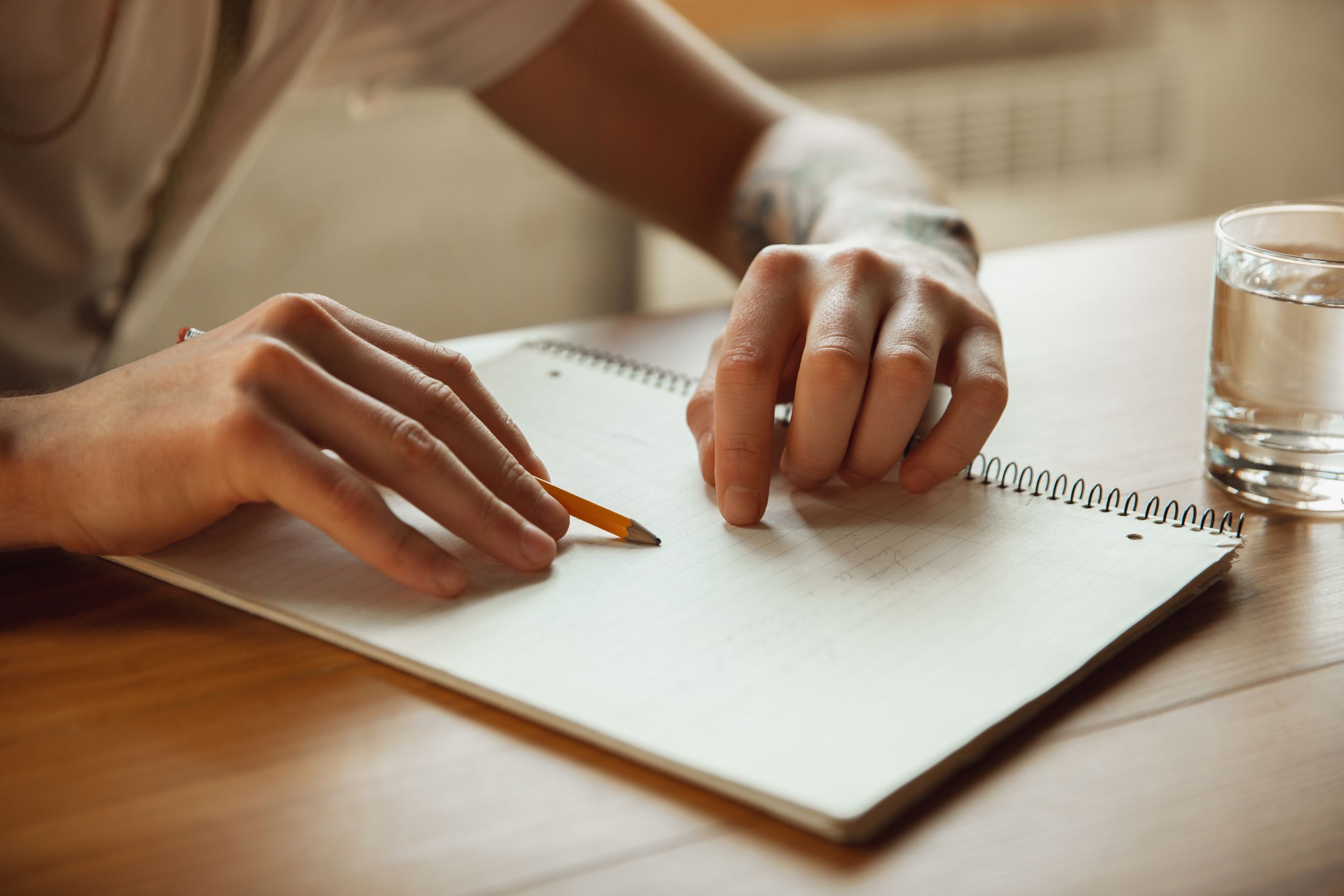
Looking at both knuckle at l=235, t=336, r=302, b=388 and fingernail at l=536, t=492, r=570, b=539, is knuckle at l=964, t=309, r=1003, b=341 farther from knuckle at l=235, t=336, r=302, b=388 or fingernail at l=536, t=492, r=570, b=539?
knuckle at l=235, t=336, r=302, b=388

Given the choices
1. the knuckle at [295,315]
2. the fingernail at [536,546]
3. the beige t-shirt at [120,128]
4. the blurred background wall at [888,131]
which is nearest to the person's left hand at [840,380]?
the fingernail at [536,546]

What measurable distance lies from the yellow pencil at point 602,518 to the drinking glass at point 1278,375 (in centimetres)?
Result: 36

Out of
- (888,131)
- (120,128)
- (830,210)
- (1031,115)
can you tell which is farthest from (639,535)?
(1031,115)

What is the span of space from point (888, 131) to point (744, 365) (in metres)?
2.31

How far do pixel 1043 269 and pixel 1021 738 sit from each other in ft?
2.46

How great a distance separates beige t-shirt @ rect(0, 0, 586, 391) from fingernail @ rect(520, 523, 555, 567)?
570 mm

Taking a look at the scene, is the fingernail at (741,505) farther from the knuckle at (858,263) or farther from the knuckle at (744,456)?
the knuckle at (858,263)

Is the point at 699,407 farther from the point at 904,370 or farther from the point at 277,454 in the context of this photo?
the point at 277,454

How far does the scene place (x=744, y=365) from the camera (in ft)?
2.19

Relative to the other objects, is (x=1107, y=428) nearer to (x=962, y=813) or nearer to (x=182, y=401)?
(x=962, y=813)

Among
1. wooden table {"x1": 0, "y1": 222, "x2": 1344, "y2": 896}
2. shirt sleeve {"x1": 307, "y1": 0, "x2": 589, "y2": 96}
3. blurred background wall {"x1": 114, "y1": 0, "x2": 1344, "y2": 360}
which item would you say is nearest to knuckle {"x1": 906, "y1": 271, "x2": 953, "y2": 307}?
wooden table {"x1": 0, "y1": 222, "x2": 1344, "y2": 896}

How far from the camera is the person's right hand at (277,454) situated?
0.57 m

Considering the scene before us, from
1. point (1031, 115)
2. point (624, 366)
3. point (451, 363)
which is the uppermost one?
point (451, 363)

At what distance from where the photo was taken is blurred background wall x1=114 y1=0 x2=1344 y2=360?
7.60 ft
